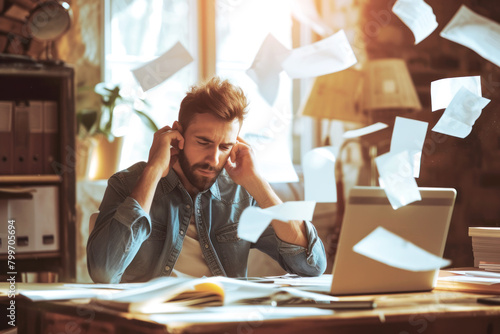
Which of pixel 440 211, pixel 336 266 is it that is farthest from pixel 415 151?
pixel 336 266

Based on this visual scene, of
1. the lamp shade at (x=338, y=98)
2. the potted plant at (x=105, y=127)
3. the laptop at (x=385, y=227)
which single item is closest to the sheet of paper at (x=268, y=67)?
the lamp shade at (x=338, y=98)

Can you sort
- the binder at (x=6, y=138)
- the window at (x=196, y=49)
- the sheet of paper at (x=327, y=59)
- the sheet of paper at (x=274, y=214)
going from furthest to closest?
the window at (x=196, y=49), the binder at (x=6, y=138), the sheet of paper at (x=327, y=59), the sheet of paper at (x=274, y=214)

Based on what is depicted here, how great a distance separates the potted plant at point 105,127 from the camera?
2.61 meters

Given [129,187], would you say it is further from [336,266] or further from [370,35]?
[370,35]

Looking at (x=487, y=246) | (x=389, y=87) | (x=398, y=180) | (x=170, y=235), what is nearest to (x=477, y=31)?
(x=398, y=180)

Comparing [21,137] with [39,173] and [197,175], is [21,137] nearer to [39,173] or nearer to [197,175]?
[39,173]

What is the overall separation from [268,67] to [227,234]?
4.27 ft

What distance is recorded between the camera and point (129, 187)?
1.62m

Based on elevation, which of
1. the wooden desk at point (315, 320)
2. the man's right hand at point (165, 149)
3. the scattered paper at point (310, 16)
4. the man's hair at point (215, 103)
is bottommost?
the wooden desk at point (315, 320)

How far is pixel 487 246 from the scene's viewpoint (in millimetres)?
1521

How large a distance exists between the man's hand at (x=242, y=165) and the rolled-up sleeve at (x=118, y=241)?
31cm

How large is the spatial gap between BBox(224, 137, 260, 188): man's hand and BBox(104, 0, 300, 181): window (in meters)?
1.10

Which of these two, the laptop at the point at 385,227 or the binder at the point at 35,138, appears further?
the binder at the point at 35,138

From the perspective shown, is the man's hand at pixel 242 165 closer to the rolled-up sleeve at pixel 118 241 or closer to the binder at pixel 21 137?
the rolled-up sleeve at pixel 118 241
